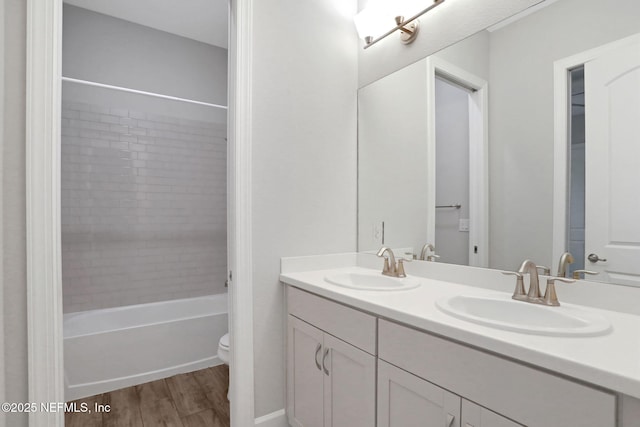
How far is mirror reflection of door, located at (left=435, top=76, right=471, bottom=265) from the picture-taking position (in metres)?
1.47

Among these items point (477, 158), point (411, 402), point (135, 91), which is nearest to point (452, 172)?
point (477, 158)

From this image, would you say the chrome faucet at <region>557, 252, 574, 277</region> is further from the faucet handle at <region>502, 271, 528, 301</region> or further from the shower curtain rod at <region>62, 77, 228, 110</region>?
the shower curtain rod at <region>62, 77, 228, 110</region>

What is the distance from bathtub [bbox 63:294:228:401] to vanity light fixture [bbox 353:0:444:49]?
2266mm

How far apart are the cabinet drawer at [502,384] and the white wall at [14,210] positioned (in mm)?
1327

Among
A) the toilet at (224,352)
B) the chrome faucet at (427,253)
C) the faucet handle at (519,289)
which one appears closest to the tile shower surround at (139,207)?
the toilet at (224,352)

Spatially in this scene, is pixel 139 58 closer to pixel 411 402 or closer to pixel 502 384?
pixel 411 402

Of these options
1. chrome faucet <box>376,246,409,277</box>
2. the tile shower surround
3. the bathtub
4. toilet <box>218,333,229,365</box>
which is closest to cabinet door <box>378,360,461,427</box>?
chrome faucet <box>376,246,409,277</box>

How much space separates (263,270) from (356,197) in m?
0.74

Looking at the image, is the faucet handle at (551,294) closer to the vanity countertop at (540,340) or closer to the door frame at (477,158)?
the vanity countertop at (540,340)

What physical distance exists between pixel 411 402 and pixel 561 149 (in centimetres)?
102

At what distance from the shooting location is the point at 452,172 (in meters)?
1.53

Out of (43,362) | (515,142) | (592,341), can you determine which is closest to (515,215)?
(515,142)

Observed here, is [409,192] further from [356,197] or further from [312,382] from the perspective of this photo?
[312,382]

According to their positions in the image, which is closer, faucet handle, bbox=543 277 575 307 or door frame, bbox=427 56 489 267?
faucet handle, bbox=543 277 575 307
